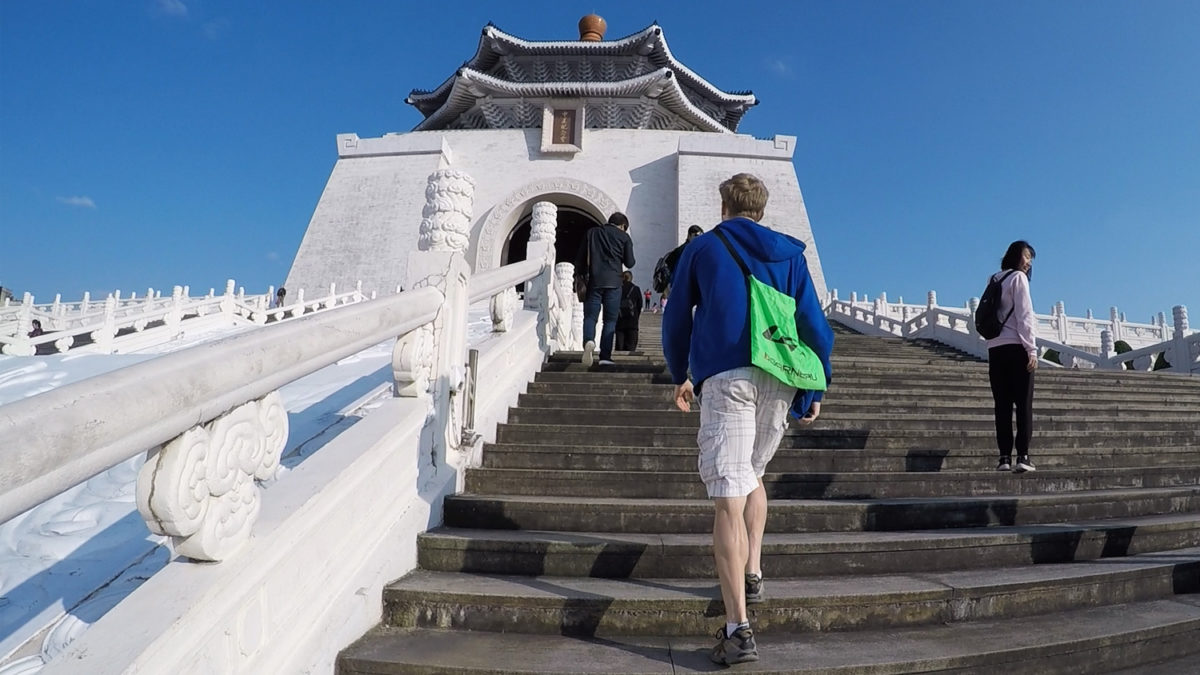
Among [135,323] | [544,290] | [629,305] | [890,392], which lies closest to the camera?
[890,392]

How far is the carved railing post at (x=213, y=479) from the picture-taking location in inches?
55.8

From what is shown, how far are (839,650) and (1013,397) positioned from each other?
2.53 m

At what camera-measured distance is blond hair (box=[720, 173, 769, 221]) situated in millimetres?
2303

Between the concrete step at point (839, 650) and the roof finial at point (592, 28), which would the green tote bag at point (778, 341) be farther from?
the roof finial at point (592, 28)

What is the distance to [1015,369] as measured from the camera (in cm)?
384

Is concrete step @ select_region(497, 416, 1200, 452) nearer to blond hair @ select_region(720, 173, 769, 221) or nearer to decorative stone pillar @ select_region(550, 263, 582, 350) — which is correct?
blond hair @ select_region(720, 173, 769, 221)

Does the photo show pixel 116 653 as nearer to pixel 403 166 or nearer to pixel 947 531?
pixel 947 531

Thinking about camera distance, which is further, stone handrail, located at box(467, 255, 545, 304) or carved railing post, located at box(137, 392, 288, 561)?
stone handrail, located at box(467, 255, 545, 304)

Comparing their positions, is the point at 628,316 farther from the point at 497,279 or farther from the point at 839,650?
the point at 839,650

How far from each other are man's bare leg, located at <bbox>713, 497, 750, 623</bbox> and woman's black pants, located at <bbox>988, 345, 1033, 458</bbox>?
8.72 ft

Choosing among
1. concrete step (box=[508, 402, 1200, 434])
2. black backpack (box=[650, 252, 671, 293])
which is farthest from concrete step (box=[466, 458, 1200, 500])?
black backpack (box=[650, 252, 671, 293])

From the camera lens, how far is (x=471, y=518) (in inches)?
118

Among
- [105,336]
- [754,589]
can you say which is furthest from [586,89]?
[754,589]

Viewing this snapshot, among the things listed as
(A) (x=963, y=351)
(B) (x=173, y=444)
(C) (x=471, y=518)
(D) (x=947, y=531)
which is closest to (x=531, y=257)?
(C) (x=471, y=518)
